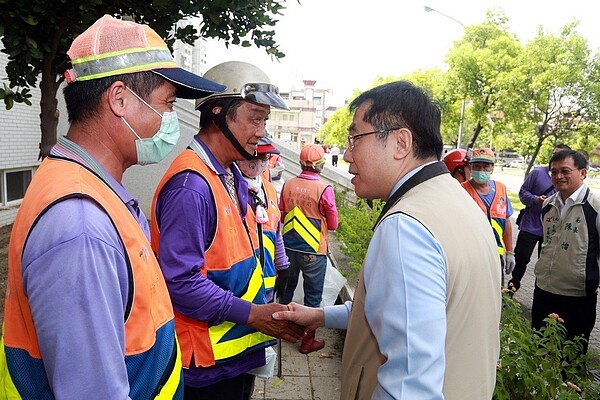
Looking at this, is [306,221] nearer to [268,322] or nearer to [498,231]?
[498,231]

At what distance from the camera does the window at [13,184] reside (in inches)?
327

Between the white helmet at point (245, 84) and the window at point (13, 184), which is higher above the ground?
the white helmet at point (245, 84)

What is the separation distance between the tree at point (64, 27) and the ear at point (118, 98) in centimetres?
124

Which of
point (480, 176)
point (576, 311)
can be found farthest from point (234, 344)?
point (480, 176)

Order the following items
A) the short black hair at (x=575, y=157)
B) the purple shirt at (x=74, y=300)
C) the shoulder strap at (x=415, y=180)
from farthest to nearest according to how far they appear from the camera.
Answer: the short black hair at (x=575, y=157) < the shoulder strap at (x=415, y=180) < the purple shirt at (x=74, y=300)

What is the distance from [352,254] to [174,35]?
359 centimetres

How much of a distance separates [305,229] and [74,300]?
4111mm

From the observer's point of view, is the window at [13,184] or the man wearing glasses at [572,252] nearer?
the man wearing glasses at [572,252]

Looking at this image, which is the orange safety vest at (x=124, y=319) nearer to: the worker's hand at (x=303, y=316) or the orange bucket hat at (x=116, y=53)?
the orange bucket hat at (x=116, y=53)

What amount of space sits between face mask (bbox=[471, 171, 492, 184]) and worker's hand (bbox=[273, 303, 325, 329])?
131 inches

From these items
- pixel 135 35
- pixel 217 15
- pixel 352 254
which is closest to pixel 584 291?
pixel 352 254

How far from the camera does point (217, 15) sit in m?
2.96

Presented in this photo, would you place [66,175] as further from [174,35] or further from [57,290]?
[174,35]

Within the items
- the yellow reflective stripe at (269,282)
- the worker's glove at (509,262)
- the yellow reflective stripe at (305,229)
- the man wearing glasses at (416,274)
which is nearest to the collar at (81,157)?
the man wearing glasses at (416,274)
